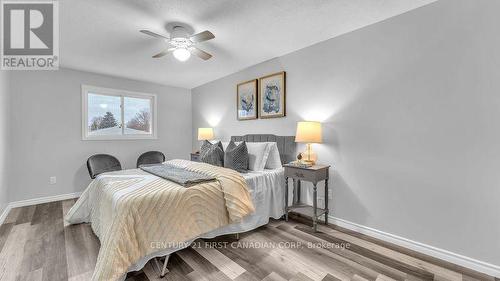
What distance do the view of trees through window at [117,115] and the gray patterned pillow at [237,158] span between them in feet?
9.36

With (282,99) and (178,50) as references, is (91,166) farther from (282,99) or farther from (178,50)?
(282,99)

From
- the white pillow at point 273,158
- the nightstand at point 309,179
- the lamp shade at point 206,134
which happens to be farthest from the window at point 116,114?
the nightstand at point 309,179

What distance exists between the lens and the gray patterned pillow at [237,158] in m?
2.96

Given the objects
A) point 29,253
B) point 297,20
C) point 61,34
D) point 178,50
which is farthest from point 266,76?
point 29,253

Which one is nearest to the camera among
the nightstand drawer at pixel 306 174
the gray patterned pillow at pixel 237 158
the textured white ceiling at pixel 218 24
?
the textured white ceiling at pixel 218 24

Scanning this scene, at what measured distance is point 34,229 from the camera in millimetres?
2625

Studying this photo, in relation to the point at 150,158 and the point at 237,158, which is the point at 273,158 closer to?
the point at 237,158

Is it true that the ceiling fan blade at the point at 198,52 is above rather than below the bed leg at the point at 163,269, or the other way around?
above

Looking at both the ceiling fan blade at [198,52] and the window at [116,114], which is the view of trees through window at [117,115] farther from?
the ceiling fan blade at [198,52]

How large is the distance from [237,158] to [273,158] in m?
0.56

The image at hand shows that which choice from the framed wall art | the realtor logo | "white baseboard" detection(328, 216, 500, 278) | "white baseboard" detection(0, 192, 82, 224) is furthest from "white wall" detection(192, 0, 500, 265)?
"white baseboard" detection(0, 192, 82, 224)

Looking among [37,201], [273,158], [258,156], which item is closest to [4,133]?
[37,201]

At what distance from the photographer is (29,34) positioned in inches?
99.5

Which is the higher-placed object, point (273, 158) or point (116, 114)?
point (116, 114)
